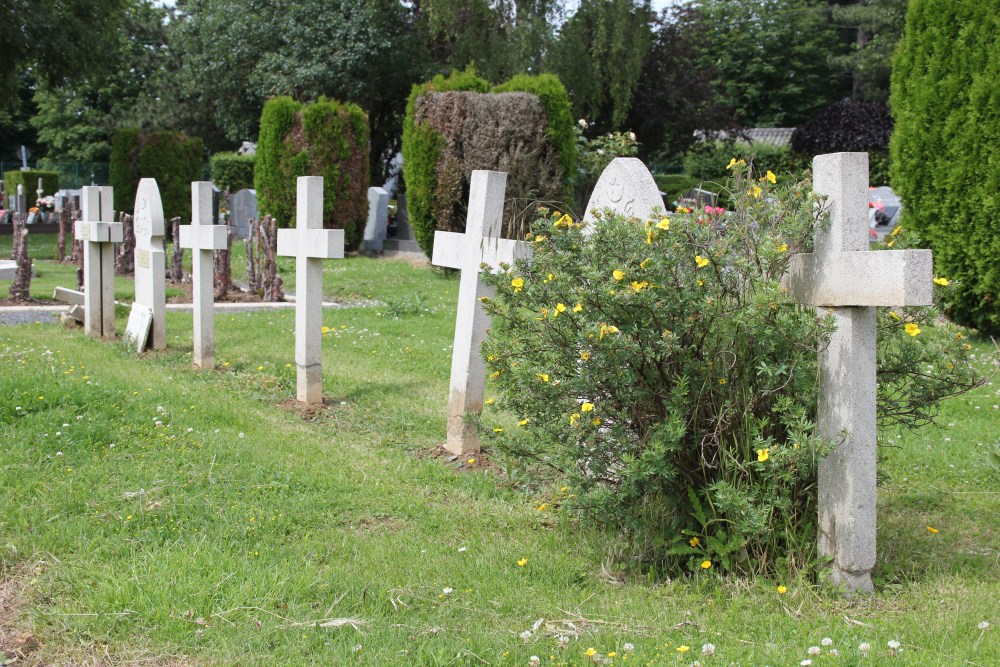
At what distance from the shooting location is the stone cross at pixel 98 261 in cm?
940

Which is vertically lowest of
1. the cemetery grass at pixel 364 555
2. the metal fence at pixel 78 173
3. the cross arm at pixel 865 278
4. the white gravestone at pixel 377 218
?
the cemetery grass at pixel 364 555

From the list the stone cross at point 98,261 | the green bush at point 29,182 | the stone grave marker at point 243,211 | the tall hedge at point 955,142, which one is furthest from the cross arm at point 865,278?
the green bush at point 29,182

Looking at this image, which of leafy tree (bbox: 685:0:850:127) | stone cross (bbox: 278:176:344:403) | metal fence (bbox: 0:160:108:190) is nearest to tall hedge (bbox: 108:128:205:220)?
metal fence (bbox: 0:160:108:190)

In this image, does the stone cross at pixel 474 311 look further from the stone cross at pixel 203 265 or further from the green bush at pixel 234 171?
the green bush at pixel 234 171

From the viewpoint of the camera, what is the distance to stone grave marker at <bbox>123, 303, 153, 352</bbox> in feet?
28.9

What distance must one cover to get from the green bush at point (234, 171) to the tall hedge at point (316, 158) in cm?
1252

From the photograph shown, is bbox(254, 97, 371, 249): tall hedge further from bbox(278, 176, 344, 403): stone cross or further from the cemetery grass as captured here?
the cemetery grass

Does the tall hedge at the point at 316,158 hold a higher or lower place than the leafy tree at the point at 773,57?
lower

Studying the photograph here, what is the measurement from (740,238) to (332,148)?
1536 centimetres

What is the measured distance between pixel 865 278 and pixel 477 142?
12.0 metres

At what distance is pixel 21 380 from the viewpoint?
20.2ft

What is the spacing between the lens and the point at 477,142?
1498cm

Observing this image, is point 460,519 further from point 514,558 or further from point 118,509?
point 118,509

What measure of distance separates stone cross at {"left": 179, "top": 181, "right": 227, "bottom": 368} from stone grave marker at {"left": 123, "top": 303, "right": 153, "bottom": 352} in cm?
75
